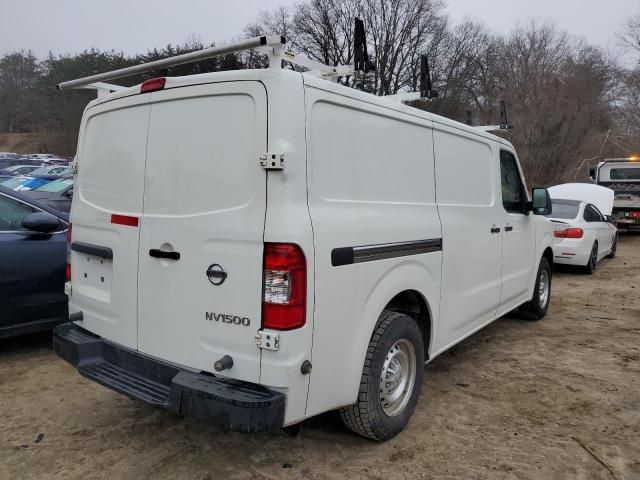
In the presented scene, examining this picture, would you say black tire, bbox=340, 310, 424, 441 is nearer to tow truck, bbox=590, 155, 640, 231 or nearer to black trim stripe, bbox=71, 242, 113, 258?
black trim stripe, bbox=71, 242, 113, 258

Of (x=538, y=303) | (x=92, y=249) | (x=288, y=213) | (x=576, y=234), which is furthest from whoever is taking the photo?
(x=576, y=234)

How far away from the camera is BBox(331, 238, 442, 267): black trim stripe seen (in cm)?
258

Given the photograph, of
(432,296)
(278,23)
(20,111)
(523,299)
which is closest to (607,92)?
(278,23)

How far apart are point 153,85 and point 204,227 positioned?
0.91 meters

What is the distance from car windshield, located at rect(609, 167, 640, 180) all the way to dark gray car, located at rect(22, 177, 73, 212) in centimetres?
1593

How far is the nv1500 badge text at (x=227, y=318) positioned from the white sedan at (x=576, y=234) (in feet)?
25.5

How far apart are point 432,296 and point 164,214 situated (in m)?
1.83

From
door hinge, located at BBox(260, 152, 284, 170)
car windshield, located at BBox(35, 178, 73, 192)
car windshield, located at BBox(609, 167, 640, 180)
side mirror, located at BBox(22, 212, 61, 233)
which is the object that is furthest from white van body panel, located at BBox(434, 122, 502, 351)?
car windshield, located at BBox(609, 167, 640, 180)

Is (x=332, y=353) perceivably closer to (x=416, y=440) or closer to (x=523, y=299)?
(x=416, y=440)

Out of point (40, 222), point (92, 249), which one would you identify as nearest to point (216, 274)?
point (92, 249)

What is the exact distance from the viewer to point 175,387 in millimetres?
2508

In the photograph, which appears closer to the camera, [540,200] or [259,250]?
[259,250]

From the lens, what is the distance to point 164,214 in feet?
8.95

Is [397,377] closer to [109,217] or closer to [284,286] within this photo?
[284,286]
